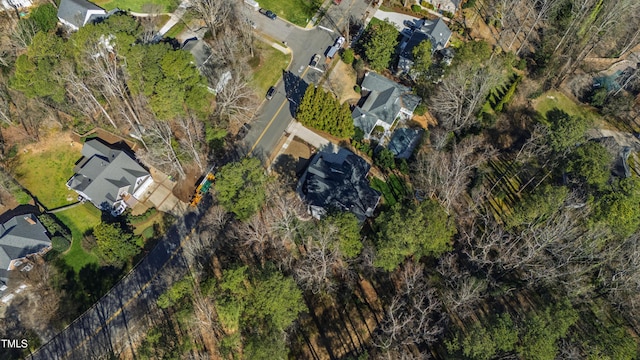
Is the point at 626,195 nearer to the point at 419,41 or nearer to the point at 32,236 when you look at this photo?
the point at 419,41

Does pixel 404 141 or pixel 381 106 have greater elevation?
pixel 381 106

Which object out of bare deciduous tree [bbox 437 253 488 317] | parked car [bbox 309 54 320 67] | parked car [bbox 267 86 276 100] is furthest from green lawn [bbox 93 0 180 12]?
bare deciduous tree [bbox 437 253 488 317]

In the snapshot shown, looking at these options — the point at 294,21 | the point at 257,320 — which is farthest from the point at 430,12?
the point at 257,320

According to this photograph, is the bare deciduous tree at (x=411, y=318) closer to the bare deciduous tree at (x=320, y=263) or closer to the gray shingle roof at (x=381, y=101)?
the bare deciduous tree at (x=320, y=263)

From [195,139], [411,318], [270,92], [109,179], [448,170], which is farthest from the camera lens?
[270,92]

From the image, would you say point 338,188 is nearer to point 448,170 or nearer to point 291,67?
point 448,170

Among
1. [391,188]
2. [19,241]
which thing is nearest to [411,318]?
[391,188]
